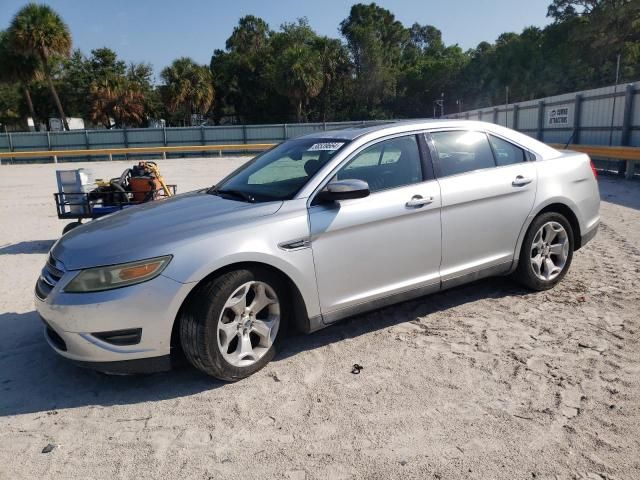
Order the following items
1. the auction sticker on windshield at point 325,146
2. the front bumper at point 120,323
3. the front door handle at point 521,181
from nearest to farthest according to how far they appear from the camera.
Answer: the front bumper at point 120,323 < the auction sticker on windshield at point 325,146 < the front door handle at point 521,181

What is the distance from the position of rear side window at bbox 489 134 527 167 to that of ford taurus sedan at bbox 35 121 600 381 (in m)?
0.01

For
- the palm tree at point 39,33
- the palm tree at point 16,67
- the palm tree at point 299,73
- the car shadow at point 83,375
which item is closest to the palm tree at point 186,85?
the palm tree at point 299,73

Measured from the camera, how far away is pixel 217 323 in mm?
3197

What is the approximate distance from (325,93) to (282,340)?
55469 millimetres

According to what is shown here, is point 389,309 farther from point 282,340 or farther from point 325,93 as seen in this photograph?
point 325,93

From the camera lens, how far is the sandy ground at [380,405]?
258cm

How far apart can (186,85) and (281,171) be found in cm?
4339

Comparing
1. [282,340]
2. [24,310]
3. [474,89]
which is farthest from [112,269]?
[474,89]

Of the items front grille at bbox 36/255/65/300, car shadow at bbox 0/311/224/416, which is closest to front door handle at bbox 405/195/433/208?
car shadow at bbox 0/311/224/416

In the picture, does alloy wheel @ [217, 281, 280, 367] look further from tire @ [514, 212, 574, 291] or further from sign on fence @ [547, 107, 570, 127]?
sign on fence @ [547, 107, 570, 127]

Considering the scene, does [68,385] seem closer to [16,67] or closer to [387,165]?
[387,165]

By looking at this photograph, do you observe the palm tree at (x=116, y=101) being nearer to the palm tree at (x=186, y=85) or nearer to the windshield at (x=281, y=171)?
the palm tree at (x=186, y=85)

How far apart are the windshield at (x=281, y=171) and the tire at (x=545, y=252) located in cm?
198

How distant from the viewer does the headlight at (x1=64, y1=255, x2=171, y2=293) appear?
121 inches
